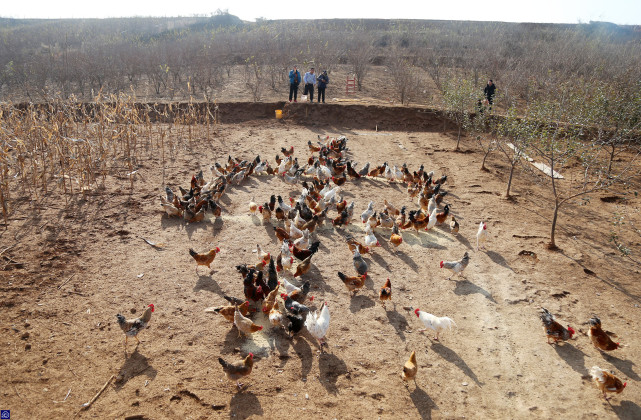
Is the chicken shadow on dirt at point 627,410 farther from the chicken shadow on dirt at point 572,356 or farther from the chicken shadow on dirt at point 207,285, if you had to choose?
the chicken shadow on dirt at point 207,285

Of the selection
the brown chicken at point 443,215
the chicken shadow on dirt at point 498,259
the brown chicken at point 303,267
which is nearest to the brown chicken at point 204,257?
the brown chicken at point 303,267

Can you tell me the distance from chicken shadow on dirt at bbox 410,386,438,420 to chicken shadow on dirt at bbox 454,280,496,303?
2549mm

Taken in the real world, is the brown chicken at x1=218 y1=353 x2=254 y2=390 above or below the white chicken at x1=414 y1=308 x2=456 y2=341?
below

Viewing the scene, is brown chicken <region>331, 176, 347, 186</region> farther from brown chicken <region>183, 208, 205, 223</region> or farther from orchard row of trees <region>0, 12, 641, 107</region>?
orchard row of trees <region>0, 12, 641, 107</region>

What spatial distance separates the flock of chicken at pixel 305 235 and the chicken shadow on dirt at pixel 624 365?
207mm

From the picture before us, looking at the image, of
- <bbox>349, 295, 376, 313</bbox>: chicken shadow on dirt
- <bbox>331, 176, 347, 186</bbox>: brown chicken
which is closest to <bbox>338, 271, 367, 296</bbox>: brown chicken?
<bbox>349, 295, 376, 313</bbox>: chicken shadow on dirt

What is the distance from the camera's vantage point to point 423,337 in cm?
604

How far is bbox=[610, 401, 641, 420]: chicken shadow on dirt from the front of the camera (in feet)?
15.5

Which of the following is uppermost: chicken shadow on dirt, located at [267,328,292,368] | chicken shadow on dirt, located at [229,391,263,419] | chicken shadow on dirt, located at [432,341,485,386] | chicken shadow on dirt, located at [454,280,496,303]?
chicken shadow on dirt, located at [454,280,496,303]

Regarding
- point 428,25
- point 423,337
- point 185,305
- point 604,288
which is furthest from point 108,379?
point 428,25

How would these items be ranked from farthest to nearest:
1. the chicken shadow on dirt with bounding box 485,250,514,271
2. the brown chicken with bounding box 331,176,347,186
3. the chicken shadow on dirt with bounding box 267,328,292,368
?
the brown chicken with bounding box 331,176,347,186 → the chicken shadow on dirt with bounding box 485,250,514,271 → the chicken shadow on dirt with bounding box 267,328,292,368

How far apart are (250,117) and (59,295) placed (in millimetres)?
15547

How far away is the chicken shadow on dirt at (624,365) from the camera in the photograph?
17.4ft

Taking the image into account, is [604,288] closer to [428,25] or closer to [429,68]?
[429,68]
